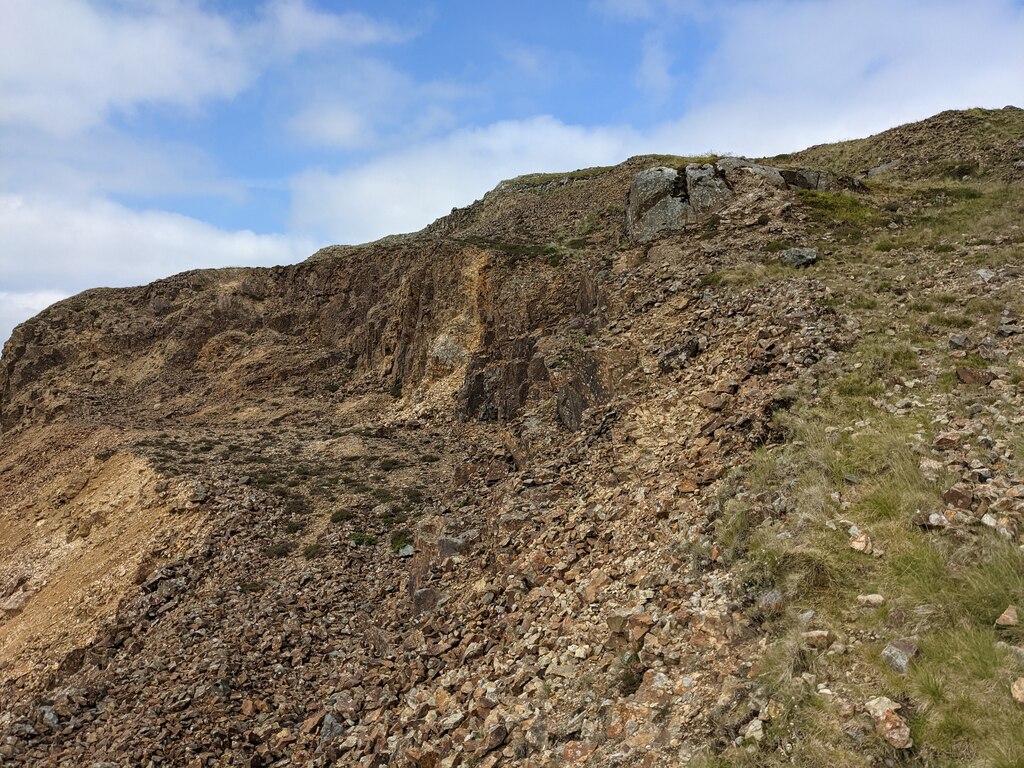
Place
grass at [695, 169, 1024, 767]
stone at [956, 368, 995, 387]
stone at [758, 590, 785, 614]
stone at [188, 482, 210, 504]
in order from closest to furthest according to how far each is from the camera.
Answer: grass at [695, 169, 1024, 767]
stone at [758, 590, 785, 614]
stone at [956, 368, 995, 387]
stone at [188, 482, 210, 504]

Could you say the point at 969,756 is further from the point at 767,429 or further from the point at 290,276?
the point at 290,276

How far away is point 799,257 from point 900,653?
15.2 m

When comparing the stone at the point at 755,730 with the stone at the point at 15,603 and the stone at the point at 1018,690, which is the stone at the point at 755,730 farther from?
the stone at the point at 15,603

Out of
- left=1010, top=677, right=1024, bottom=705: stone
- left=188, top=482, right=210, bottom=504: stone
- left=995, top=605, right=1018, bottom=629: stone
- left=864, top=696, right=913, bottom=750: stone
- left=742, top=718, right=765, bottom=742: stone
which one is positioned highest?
left=188, top=482, right=210, bottom=504: stone

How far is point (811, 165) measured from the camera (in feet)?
131

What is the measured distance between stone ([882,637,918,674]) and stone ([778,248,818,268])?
14635 mm

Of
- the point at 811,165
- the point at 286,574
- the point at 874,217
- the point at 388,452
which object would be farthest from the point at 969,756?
the point at 811,165

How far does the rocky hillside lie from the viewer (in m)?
6.93

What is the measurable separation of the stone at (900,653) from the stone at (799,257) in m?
14.6

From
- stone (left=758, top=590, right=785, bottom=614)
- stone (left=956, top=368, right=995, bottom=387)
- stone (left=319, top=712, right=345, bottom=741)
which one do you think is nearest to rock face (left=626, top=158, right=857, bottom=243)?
stone (left=956, top=368, right=995, bottom=387)

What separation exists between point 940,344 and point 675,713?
9.87 m

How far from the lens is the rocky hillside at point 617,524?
22.7ft

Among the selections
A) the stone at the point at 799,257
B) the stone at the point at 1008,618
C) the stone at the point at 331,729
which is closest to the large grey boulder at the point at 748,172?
the stone at the point at 799,257

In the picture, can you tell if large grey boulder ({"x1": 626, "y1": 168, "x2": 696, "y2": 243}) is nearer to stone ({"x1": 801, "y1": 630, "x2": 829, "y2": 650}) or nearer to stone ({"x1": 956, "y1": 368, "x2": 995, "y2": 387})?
stone ({"x1": 956, "y1": 368, "x2": 995, "y2": 387})
